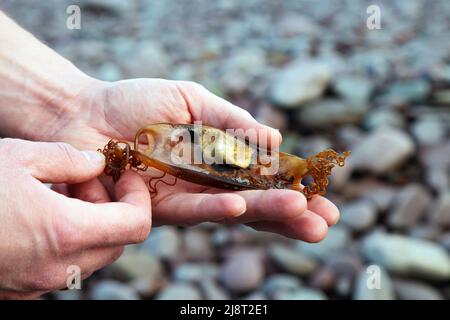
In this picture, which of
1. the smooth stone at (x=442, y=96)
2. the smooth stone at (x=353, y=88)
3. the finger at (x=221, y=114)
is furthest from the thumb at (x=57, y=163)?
the smooth stone at (x=442, y=96)

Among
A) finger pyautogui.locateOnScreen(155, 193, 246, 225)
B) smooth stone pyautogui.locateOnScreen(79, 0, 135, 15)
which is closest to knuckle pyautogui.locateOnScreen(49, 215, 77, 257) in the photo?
finger pyautogui.locateOnScreen(155, 193, 246, 225)

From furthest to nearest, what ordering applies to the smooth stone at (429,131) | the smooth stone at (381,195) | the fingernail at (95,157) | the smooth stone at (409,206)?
the smooth stone at (429,131) → the smooth stone at (381,195) → the smooth stone at (409,206) → the fingernail at (95,157)

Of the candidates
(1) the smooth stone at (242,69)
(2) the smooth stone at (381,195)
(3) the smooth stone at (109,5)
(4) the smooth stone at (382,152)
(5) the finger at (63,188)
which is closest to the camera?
(5) the finger at (63,188)

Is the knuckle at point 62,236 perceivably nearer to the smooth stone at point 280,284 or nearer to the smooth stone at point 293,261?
the smooth stone at point 280,284

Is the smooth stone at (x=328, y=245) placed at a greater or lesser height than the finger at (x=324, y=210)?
greater

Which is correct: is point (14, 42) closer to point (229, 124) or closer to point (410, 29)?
point (229, 124)

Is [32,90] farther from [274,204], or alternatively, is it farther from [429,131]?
[429,131]

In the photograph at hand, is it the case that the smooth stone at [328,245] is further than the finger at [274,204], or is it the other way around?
the smooth stone at [328,245]
